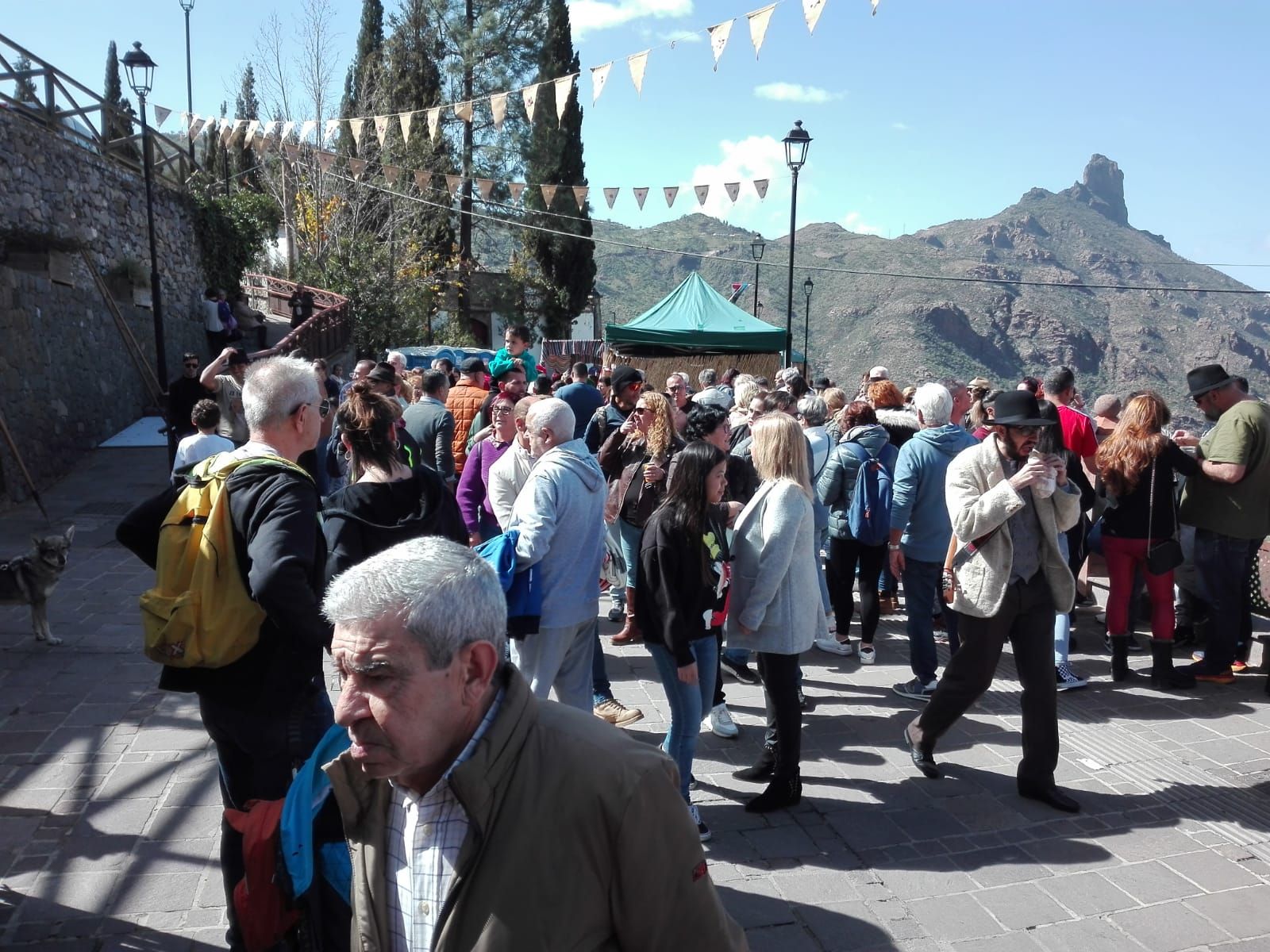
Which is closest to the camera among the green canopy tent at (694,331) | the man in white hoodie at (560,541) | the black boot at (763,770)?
the man in white hoodie at (560,541)

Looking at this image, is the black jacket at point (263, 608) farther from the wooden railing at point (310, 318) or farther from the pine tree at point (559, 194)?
the pine tree at point (559, 194)

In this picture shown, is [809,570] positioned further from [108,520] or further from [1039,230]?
[1039,230]

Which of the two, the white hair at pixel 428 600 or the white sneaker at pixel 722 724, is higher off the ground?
the white hair at pixel 428 600

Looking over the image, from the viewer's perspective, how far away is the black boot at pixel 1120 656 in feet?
19.7

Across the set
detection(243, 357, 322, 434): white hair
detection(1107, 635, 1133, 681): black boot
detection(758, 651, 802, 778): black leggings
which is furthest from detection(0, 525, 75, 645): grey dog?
detection(1107, 635, 1133, 681): black boot

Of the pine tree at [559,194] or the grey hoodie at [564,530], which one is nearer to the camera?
Answer: the grey hoodie at [564,530]

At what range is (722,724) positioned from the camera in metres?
5.14

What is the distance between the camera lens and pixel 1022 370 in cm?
8950

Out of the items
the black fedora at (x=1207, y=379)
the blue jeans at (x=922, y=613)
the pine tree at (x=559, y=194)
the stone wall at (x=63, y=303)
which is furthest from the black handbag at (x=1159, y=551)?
the pine tree at (x=559, y=194)

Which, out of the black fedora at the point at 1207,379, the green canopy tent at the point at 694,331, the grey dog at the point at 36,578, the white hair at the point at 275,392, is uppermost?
the green canopy tent at the point at 694,331

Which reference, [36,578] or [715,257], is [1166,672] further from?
[715,257]

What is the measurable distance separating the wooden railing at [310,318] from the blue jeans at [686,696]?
13.0 meters

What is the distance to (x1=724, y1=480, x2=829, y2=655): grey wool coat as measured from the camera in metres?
4.12

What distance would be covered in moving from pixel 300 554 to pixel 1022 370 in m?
95.4
